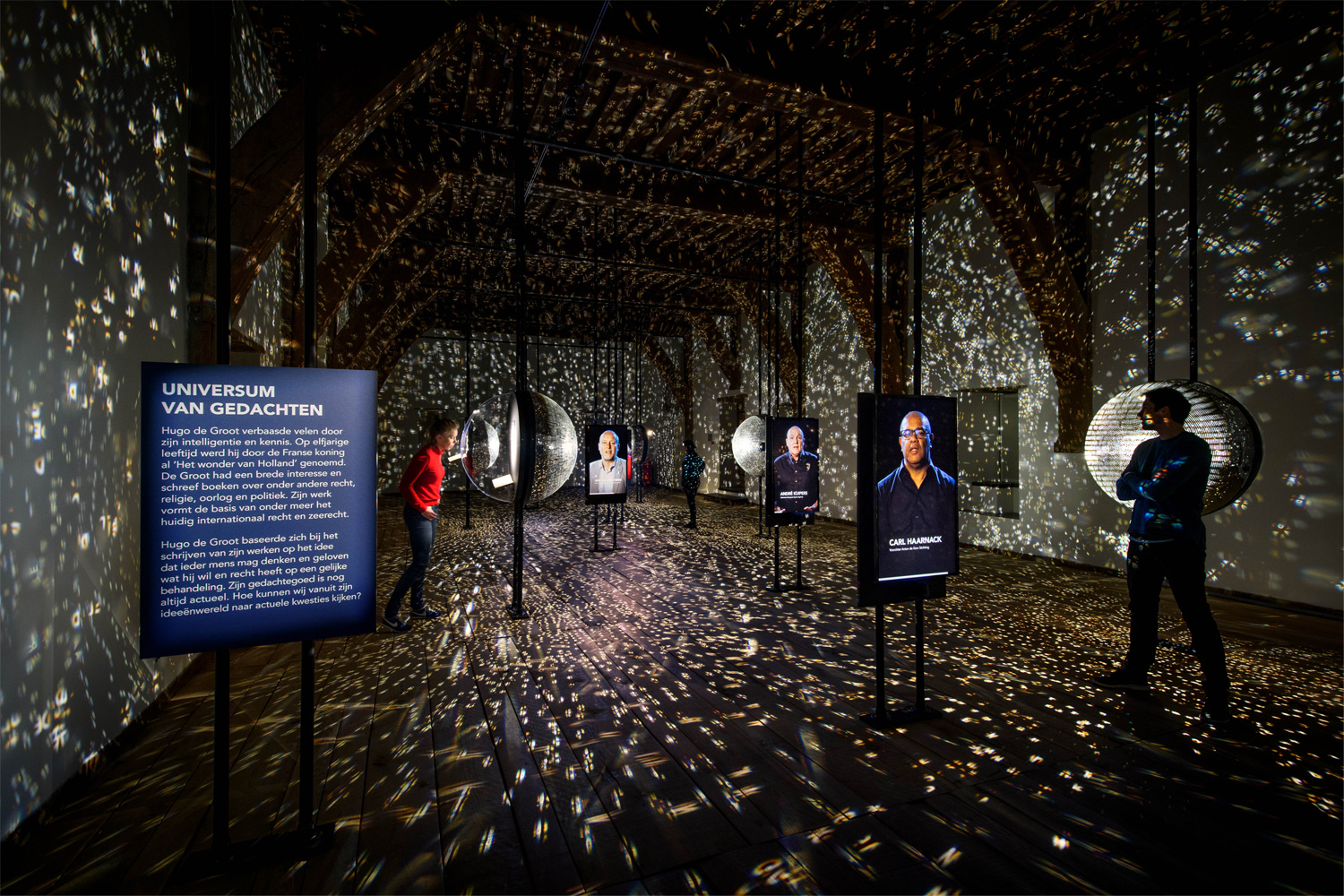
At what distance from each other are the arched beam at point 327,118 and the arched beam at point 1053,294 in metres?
5.46

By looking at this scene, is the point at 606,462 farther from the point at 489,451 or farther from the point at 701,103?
the point at 701,103

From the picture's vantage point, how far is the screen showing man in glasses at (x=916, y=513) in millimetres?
2699

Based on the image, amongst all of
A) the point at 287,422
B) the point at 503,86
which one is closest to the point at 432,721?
Answer: the point at 287,422

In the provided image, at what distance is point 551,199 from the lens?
791 cm

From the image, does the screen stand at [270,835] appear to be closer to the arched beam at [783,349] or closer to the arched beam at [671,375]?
the arched beam at [783,349]

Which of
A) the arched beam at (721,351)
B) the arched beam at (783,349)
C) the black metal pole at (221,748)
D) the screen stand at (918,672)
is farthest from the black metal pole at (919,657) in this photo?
the arched beam at (721,351)

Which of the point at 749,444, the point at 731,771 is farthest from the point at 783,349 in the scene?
the point at 731,771

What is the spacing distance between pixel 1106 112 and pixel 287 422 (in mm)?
7721

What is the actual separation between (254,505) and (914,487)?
2.68m

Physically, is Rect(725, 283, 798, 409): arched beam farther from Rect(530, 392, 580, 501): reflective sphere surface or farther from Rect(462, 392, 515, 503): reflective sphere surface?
Rect(530, 392, 580, 501): reflective sphere surface

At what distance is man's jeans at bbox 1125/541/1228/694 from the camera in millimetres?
2873

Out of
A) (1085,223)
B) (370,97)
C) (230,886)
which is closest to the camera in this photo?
(230,886)

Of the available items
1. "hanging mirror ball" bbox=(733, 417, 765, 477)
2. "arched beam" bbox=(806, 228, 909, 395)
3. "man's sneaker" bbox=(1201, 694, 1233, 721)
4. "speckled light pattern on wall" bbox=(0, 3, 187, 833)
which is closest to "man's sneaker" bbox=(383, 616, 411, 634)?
"speckled light pattern on wall" bbox=(0, 3, 187, 833)

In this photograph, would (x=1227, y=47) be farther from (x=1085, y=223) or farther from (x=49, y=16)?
(x=49, y=16)
